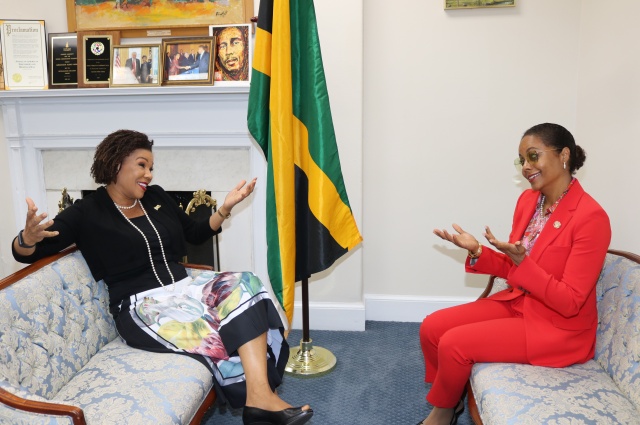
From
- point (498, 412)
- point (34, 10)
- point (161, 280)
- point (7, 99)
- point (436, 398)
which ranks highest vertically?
point (34, 10)

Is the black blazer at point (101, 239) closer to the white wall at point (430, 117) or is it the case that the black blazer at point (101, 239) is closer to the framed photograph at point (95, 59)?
the framed photograph at point (95, 59)

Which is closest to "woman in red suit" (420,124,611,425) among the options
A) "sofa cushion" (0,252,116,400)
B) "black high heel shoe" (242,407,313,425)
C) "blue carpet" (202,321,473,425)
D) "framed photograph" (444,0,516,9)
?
"blue carpet" (202,321,473,425)

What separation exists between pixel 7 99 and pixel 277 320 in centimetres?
203

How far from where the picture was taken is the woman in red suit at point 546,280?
6.06 feet

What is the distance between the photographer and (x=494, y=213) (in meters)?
3.14

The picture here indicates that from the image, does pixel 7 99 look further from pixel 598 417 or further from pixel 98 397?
pixel 598 417

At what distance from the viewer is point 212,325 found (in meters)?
2.14

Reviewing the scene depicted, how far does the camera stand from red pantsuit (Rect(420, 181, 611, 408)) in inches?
72.6

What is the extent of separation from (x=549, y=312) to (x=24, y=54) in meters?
2.89

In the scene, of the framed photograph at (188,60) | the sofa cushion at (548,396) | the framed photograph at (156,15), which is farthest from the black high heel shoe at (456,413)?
the framed photograph at (156,15)

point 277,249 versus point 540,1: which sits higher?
point 540,1

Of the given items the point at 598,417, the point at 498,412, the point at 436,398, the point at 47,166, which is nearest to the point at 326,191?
the point at 436,398

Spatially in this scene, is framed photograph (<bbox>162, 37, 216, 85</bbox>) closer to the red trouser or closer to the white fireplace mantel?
the white fireplace mantel

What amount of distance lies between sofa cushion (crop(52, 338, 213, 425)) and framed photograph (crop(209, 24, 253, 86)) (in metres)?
1.51
